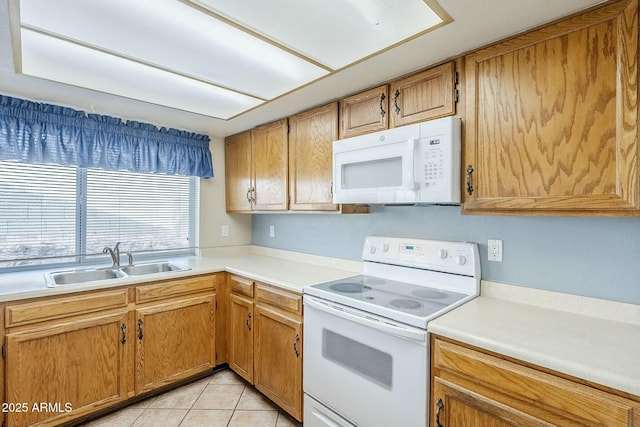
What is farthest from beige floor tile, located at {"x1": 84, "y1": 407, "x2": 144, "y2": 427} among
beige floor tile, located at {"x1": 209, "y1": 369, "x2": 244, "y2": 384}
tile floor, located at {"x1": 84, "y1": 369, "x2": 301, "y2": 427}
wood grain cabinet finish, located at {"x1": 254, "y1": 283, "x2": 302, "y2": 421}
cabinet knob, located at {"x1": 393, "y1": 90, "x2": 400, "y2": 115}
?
cabinet knob, located at {"x1": 393, "y1": 90, "x2": 400, "y2": 115}

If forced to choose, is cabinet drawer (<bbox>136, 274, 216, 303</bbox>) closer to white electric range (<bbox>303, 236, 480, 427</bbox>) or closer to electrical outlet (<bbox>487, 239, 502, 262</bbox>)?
white electric range (<bbox>303, 236, 480, 427</bbox>)

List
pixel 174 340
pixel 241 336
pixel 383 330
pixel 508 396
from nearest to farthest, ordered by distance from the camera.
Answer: pixel 508 396 < pixel 383 330 < pixel 174 340 < pixel 241 336

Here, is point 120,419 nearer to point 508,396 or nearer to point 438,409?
point 438,409

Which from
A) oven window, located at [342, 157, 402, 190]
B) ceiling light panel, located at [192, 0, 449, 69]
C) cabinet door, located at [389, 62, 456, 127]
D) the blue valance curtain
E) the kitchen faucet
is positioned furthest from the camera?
the kitchen faucet

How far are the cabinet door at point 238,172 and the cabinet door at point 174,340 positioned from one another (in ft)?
3.14

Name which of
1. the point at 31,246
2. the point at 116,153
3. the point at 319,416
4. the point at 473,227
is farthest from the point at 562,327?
the point at 31,246

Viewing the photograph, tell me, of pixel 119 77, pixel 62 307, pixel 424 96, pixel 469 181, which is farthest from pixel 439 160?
pixel 62 307

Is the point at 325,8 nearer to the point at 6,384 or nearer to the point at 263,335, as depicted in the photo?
the point at 263,335

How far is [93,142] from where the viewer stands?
236 centimetres

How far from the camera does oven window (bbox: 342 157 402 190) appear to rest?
166cm

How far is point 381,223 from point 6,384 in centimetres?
234

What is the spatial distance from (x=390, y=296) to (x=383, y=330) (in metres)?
0.28

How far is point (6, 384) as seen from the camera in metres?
1.65

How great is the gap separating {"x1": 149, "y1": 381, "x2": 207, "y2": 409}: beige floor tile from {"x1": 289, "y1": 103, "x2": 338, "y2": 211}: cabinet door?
1544 mm
